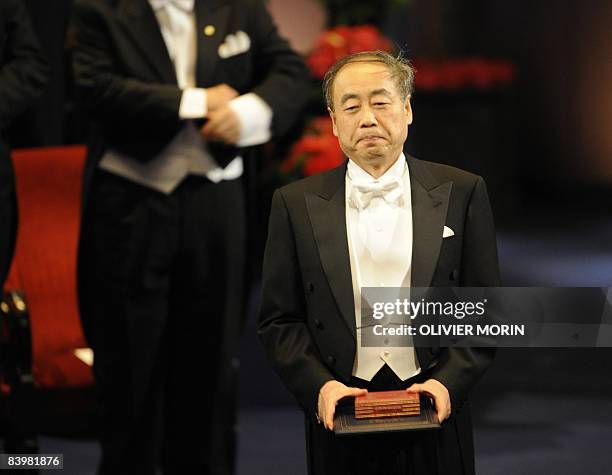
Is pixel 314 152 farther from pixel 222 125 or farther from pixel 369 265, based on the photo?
pixel 369 265

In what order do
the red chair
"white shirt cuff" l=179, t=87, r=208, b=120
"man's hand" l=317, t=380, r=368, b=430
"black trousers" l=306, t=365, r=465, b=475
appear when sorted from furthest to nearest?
the red chair, "white shirt cuff" l=179, t=87, r=208, b=120, "black trousers" l=306, t=365, r=465, b=475, "man's hand" l=317, t=380, r=368, b=430

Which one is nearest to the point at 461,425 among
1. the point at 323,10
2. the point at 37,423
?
the point at 37,423

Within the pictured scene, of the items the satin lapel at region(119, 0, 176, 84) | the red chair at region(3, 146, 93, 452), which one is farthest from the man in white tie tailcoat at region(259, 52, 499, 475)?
the red chair at region(3, 146, 93, 452)

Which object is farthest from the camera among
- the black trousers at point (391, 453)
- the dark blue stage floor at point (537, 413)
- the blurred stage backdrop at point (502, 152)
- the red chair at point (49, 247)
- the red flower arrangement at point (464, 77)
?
the red flower arrangement at point (464, 77)

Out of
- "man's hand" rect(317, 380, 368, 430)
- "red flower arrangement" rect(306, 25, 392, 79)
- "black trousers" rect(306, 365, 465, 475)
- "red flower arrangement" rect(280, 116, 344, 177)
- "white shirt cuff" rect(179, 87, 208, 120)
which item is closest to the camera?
"man's hand" rect(317, 380, 368, 430)

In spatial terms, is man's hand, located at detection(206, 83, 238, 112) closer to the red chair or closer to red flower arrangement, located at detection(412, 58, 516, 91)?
the red chair

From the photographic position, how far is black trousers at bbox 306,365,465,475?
191 cm

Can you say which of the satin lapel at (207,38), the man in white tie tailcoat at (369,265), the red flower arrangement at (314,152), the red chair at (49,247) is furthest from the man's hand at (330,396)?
the red flower arrangement at (314,152)

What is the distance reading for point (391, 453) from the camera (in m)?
1.91

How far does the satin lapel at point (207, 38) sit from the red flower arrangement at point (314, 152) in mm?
1105

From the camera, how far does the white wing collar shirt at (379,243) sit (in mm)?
1850

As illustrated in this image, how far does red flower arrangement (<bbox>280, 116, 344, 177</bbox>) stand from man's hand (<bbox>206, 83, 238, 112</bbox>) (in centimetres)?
111

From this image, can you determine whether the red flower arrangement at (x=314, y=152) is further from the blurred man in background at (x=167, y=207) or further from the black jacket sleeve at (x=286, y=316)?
the black jacket sleeve at (x=286, y=316)

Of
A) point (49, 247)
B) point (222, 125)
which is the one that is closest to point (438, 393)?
point (222, 125)
